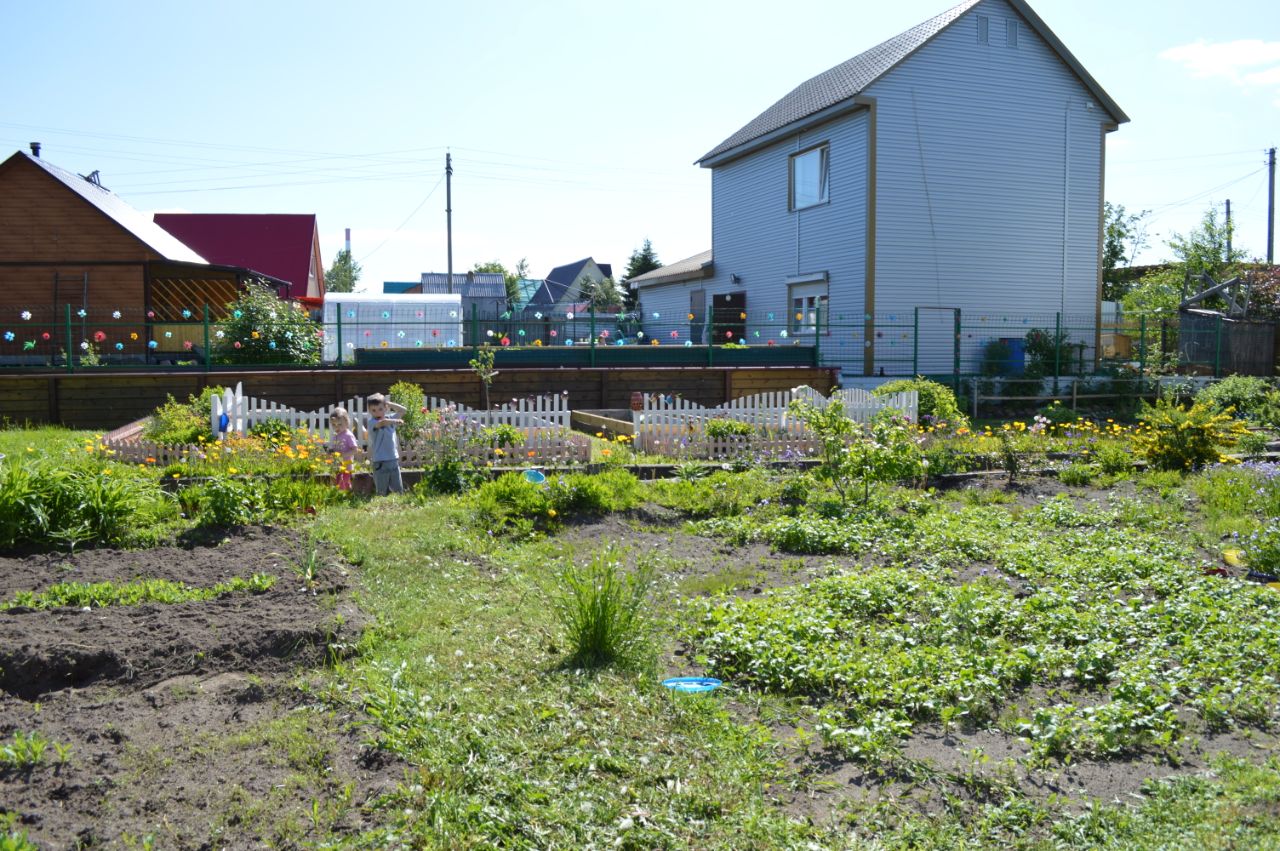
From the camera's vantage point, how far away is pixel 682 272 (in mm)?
30281

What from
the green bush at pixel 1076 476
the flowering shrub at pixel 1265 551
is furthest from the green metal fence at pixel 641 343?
the flowering shrub at pixel 1265 551

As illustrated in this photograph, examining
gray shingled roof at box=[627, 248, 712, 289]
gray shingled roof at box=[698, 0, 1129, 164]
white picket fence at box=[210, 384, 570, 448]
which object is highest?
gray shingled roof at box=[698, 0, 1129, 164]

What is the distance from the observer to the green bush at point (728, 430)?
41.9 feet

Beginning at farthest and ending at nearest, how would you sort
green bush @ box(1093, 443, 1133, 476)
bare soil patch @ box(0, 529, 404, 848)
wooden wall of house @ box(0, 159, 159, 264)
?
wooden wall of house @ box(0, 159, 159, 264), green bush @ box(1093, 443, 1133, 476), bare soil patch @ box(0, 529, 404, 848)

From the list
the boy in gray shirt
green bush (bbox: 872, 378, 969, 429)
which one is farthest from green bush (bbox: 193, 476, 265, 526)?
green bush (bbox: 872, 378, 969, 429)

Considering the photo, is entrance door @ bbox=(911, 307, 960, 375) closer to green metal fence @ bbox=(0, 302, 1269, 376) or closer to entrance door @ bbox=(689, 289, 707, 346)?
green metal fence @ bbox=(0, 302, 1269, 376)

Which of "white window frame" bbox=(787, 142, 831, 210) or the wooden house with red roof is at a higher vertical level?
"white window frame" bbox=(787, 142, 831, 210)

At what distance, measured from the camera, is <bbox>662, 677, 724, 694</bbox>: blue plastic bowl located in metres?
4.82

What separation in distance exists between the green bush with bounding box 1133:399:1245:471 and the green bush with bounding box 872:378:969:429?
2424 millimetres

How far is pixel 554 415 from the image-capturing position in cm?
1285

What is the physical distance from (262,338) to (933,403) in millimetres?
12392

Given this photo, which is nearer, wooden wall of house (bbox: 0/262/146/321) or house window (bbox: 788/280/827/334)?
wooden wall of house (bbox: 0/262/146/321)

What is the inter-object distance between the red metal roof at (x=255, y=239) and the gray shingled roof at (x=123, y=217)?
14.6 meters

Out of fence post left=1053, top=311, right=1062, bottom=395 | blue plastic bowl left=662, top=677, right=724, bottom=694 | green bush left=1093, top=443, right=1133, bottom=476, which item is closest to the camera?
blue plastic bowl left=662, top=677, right=724, bottom=694
